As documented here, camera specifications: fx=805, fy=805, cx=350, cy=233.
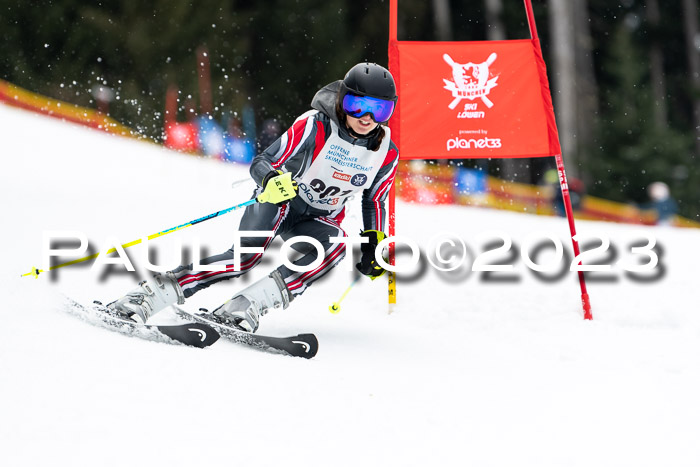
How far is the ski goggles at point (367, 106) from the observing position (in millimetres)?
4316


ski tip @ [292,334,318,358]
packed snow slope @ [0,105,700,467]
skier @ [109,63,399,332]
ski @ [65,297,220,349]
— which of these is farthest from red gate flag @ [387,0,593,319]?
ski @ [65,297,220,349]

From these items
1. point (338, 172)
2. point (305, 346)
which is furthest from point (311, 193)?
point (305, 346)

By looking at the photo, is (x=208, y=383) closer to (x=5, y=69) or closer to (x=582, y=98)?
(x=5, y=69)

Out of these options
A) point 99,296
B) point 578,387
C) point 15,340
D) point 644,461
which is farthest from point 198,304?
point 644,461

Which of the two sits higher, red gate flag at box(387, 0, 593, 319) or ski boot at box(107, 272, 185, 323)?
red gate flag at box(387, 0, 593, 319)

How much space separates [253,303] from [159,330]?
0.61 meters

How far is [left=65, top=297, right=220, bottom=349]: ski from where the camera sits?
386cm

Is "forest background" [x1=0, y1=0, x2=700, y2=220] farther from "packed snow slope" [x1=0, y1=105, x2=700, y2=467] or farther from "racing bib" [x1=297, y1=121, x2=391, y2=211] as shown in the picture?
"racing bib" [x1=297, y1=121, x2=391, y2=211]

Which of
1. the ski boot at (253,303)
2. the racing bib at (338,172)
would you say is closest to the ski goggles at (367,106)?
the racing bib at (338,172)

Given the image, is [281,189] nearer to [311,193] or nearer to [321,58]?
[311,193]

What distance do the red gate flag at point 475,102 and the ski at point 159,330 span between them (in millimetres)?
2425

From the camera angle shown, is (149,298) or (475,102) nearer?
(149,298)

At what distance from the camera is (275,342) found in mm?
4105

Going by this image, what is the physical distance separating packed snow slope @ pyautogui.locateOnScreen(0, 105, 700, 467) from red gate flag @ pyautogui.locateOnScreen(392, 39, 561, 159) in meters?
1.26
